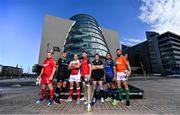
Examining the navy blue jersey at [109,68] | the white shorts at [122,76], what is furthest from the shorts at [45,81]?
the white shorts at [122,76]

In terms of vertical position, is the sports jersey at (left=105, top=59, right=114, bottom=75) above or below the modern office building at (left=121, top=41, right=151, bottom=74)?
below

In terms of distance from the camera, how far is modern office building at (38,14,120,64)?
4837 centimetres

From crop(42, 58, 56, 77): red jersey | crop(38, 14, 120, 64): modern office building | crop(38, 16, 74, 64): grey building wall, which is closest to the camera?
crop(42, 58, 56, 77): red jersey

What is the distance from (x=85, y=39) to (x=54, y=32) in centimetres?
1311

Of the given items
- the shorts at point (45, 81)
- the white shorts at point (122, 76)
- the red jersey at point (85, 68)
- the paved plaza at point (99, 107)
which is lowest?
the paved plaza at point (99, 107)

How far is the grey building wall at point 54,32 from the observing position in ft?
170

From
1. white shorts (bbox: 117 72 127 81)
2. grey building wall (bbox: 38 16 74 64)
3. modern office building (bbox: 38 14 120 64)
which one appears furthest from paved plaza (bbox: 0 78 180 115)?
grey building wall (bbox: 38 16 74 64)

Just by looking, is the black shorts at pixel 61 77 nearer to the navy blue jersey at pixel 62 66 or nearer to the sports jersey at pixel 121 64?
the navy blue jersey at pixel 62 66

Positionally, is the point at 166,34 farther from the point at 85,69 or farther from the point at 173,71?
the point at 85,69

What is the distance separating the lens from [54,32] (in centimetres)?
5525

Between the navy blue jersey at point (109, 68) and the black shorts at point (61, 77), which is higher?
the navy blue jersey at point (109, 68)

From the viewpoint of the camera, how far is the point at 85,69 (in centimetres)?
551

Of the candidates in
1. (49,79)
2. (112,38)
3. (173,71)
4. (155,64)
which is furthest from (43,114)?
(155,64)

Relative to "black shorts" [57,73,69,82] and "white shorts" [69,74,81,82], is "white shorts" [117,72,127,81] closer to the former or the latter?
"white shorts" [69,74,81,82]
